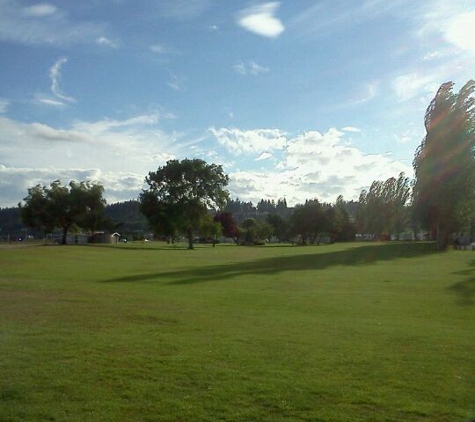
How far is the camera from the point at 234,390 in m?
8.70

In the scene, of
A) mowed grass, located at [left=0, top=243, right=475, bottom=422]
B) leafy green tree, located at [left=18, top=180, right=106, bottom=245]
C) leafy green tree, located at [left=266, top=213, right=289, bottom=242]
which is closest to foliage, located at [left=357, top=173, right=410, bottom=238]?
leafy green tree, located at [left=266, top=213, right=289, bottom=242]

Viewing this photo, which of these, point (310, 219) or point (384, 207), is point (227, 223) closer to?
point (310, 219)

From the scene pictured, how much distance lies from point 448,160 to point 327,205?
233 ft

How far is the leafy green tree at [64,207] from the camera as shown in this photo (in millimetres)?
98625

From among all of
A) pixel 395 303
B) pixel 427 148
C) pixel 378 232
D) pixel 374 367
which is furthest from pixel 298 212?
pixel 374 367

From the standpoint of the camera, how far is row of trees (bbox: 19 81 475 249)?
232 feet

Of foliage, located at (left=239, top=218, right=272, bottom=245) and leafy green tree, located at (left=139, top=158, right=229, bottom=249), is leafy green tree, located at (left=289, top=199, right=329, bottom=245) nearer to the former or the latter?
foliage, located at (left=239, top=218, right=272, bottom=245)

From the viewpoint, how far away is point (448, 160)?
70438mm

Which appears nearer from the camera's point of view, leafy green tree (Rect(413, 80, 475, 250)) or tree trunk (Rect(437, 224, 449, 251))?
leafy green tree (Rect(413, 80, 475, 250))

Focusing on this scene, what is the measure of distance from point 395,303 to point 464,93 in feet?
186

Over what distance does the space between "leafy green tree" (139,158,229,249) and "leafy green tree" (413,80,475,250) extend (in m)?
40.6

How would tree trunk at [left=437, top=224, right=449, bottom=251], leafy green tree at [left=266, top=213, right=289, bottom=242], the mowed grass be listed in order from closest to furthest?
the mowed grass → tree trunk at [left=437, top=224, right=449, bottom=251] → leafy green tree at [left=266, top=213, right=289, bottom=242]

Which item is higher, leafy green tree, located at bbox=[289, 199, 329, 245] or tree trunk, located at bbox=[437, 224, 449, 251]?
leafy green tree, located at bbox=[289, 199, 329, 245]

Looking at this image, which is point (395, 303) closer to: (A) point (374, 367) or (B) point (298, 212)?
(A) point (374, 367)
